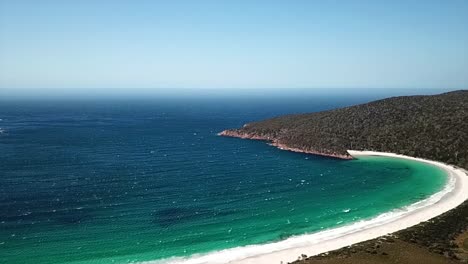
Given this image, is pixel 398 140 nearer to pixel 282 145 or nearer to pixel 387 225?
pixel 282 145

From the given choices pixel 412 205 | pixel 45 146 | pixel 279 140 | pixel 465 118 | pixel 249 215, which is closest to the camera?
pixel 249 215

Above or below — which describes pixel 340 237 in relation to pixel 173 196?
below

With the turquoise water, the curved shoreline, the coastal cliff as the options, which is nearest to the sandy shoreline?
the curved shoreline

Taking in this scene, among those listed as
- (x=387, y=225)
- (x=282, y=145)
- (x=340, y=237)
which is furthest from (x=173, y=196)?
(x=282, y=145)

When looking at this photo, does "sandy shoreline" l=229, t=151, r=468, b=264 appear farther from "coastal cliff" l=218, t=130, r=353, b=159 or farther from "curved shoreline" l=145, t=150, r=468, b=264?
"coastal cliff" l=218, t=130, r=353, b=159

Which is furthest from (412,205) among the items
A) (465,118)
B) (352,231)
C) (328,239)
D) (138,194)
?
(465,118)

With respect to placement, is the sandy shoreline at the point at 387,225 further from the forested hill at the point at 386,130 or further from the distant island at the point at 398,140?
the forested hill at the point at 386,130

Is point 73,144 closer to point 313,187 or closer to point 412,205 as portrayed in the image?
point 313,187
